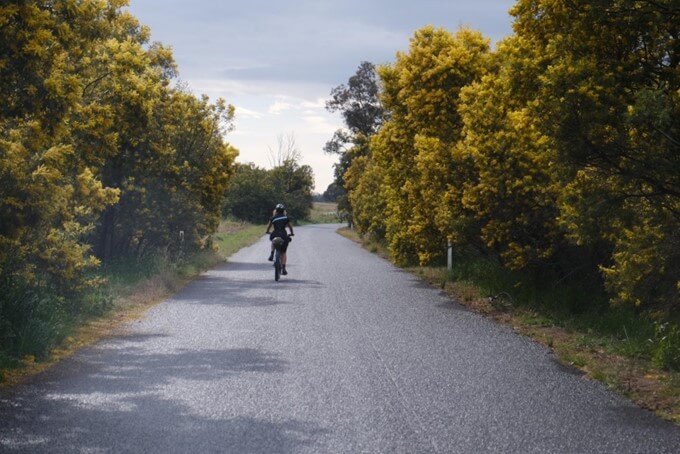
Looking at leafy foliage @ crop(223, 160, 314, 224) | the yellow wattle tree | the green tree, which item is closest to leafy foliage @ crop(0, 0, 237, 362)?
the green tree

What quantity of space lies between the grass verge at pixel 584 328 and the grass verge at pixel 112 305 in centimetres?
591

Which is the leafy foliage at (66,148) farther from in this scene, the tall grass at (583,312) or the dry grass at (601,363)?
the tall grass at (583,312)

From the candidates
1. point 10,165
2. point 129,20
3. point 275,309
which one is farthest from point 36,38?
point 129,20

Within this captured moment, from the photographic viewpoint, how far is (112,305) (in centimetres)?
1423

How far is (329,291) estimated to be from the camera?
18172 millimetres

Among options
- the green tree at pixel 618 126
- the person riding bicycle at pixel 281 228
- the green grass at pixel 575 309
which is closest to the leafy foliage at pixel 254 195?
the person riding bicycle at pixel 281 228

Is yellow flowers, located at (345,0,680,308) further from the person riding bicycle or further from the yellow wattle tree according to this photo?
the person riding bicycle

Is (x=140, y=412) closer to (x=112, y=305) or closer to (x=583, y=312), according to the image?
(x=112, y=305)

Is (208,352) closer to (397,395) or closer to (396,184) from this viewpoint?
(397,395)

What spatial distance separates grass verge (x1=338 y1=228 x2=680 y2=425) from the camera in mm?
8414

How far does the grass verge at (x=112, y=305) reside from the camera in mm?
9055

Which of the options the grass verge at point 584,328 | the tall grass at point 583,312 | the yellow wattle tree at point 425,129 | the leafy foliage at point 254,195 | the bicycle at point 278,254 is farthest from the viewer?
the leafy foliage at point 254,195

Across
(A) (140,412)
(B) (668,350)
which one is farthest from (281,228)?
A: (A) (140,412)

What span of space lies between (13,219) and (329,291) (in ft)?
29.8
